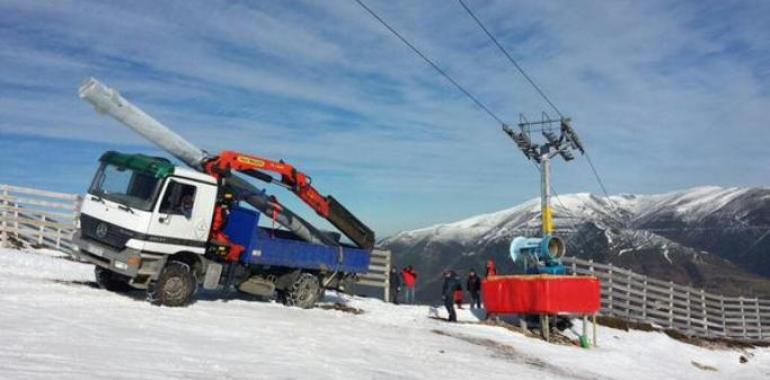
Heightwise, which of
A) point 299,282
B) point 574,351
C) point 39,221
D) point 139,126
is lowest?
point 574,351

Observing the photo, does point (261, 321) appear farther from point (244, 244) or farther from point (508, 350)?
point (508, 350)

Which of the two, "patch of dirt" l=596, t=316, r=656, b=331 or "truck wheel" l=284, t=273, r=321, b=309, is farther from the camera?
"patch of dirt" l=596, t=316, r=656, b=331

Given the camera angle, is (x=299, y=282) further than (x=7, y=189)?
No

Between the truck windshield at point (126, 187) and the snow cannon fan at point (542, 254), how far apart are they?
40.5 feet

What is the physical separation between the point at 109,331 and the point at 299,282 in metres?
7.62

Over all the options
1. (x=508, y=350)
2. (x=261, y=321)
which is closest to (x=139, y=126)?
(x=261, y=321)

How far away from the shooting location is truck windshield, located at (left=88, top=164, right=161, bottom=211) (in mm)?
12945

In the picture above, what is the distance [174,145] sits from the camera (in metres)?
14.7

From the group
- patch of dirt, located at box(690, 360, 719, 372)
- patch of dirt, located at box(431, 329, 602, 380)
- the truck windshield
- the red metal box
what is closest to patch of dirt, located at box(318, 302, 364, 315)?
patch of dirt, located at box(431, 329, 602, 380)

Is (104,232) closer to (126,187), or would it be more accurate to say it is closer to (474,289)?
(126,187)

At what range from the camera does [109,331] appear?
9.48 metres

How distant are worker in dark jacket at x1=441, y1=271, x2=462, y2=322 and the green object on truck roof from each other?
9.84 m

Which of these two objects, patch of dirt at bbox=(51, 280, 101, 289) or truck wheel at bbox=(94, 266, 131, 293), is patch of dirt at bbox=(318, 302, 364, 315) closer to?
truck wheel at bbox=(94, 266, 131, 293)

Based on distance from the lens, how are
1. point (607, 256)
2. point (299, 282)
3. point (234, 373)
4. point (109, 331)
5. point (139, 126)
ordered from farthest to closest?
point (607, 256), point (299, 282), point (139, 126), point (109, 331), point (234, 373)
